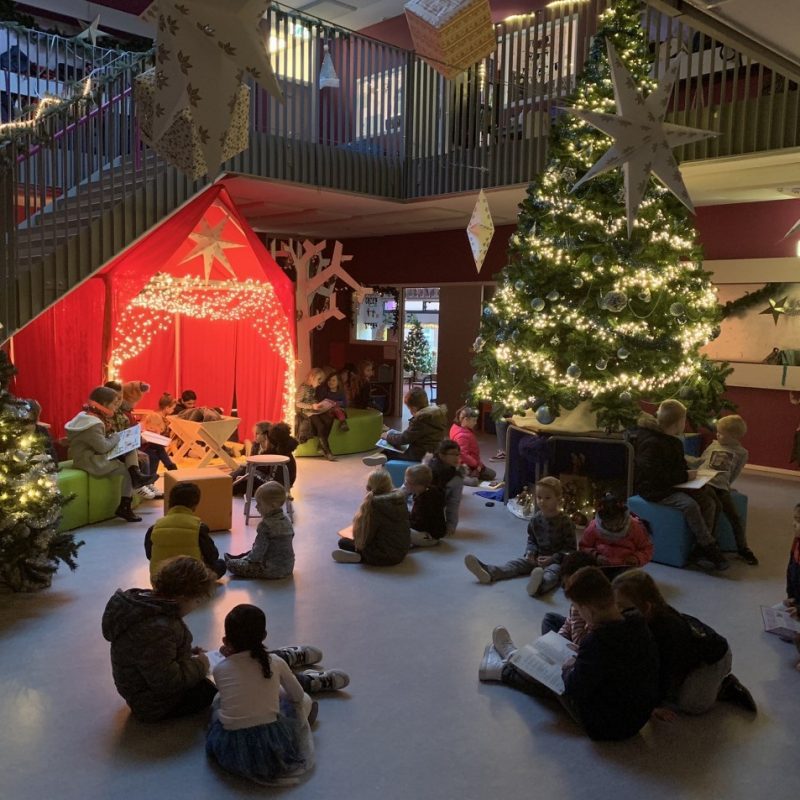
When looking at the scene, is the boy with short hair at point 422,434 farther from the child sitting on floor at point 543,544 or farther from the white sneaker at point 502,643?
the white sneaker at point 502,643

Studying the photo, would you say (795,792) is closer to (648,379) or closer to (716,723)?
(716,723)

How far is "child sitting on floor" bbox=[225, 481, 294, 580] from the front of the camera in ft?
18.3

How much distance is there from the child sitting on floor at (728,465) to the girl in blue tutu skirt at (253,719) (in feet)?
13.9

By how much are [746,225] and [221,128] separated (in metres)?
8.33

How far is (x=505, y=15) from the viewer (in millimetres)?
11797

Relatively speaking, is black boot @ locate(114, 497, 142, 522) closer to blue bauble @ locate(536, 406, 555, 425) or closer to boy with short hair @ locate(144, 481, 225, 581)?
boy with short hair @ locate(144, 481, 225, 581)

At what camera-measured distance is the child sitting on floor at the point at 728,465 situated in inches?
250

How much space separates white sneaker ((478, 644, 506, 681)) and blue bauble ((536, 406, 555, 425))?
3.35 m

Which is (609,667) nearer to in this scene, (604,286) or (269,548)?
(269,548)

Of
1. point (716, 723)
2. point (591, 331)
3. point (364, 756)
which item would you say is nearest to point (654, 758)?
point (716, 723)

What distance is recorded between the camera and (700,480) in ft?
20.6

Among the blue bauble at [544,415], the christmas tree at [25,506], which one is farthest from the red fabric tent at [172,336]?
the blue bauble at [544,415]

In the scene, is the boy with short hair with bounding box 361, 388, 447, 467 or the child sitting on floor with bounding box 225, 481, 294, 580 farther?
the boy with short hair with bounding box 361, 388, 447, 467

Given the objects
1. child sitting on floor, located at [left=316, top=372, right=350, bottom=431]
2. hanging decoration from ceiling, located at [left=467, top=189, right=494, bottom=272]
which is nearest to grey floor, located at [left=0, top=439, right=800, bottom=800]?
hanging decoration from ceiling, located at [left=467, top=189, right=494, bottom=272]
